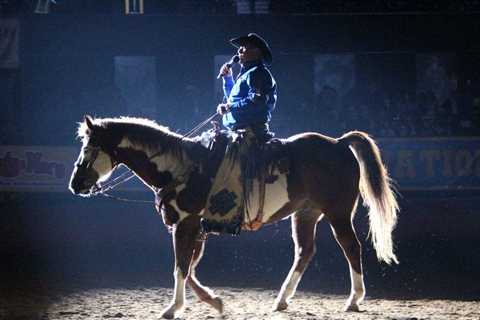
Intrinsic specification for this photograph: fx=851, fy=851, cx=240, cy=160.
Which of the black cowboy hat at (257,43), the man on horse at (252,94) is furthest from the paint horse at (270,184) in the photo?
the black cowboy hat at (257,43)

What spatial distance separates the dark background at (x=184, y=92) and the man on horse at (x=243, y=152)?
3.21 meters

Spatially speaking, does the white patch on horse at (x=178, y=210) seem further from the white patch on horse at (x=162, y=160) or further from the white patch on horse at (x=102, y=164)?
the white patch on horse at (x=102, y=164)

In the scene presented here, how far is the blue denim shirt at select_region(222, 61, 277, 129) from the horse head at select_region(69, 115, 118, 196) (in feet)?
3.49

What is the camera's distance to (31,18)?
1756cm

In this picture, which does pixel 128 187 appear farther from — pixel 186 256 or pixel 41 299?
pixel 186 256

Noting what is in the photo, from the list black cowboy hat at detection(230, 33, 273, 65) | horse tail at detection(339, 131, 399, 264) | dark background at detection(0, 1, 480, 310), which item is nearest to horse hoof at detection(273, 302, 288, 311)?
horse tail at detection(339, 131, 399, 264)

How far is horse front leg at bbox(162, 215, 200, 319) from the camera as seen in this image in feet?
22.0

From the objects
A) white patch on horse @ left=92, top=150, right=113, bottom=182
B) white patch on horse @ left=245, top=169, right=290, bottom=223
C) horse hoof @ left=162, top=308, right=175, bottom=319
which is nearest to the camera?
horse hoof @ left=162, top=308, right=175, bottom=319

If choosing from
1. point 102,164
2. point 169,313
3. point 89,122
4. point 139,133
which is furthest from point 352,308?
point 89,122

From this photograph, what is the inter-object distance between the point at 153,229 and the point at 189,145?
6047mm

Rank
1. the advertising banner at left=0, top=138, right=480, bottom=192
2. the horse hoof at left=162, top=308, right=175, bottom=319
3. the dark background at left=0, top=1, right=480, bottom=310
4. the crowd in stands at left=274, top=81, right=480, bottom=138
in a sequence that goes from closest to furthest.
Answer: the horse hoof at left=162, top=308, right=175, bottom=319
the dark background at left=0, top=1, right=480, bottom=310
the advertising banner at left=0, top=138, right=480, bottom=192
the crowd in stands at left=274, top=81, right=480, bottom=138

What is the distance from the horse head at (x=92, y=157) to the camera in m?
6.90

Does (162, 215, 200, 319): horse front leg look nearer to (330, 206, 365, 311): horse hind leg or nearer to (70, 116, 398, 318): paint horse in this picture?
(70, 116, 398, 318): paint horse

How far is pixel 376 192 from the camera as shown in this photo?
7.64m
